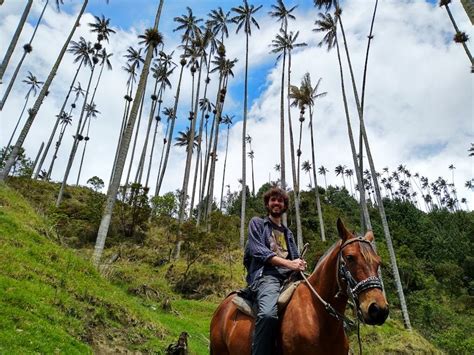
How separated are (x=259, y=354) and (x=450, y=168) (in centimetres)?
11532

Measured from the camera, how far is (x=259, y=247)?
13.9 feet

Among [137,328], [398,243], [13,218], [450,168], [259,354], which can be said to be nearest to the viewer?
[259,354]

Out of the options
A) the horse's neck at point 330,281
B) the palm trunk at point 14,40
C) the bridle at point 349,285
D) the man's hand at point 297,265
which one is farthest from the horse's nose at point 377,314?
the palm trunk at point 14,40

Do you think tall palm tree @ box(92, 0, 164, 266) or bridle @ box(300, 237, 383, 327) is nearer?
bridle @ box(300, 237, 383, 327)

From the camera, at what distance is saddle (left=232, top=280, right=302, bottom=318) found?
393 cm

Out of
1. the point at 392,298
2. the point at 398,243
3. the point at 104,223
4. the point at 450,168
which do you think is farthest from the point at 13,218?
the point at 450,168

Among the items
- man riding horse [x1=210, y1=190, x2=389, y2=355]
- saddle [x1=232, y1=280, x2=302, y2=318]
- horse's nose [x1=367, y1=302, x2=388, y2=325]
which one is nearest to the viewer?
horse's nose [x1=367, y1=302, x2=388, y2=325]

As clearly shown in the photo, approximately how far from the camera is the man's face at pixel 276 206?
4629 millimetres

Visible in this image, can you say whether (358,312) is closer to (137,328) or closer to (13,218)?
(137,328)

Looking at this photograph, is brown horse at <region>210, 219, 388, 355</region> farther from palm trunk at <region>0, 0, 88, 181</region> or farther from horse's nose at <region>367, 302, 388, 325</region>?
palm trunk at <region>0, 0, 88, 181</region>

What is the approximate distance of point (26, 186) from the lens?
33344mm

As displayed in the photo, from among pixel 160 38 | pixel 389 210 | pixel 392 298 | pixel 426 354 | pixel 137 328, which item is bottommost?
pixel 426 354

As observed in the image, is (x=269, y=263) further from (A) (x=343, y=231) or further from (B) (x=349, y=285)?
(B) (x=349, y=285)

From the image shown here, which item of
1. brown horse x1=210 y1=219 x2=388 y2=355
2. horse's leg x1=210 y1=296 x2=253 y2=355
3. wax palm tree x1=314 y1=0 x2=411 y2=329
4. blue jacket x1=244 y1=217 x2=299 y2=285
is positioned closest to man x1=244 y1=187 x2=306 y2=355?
blue jacket x1=244 y1=217 x2=299 y2=285
